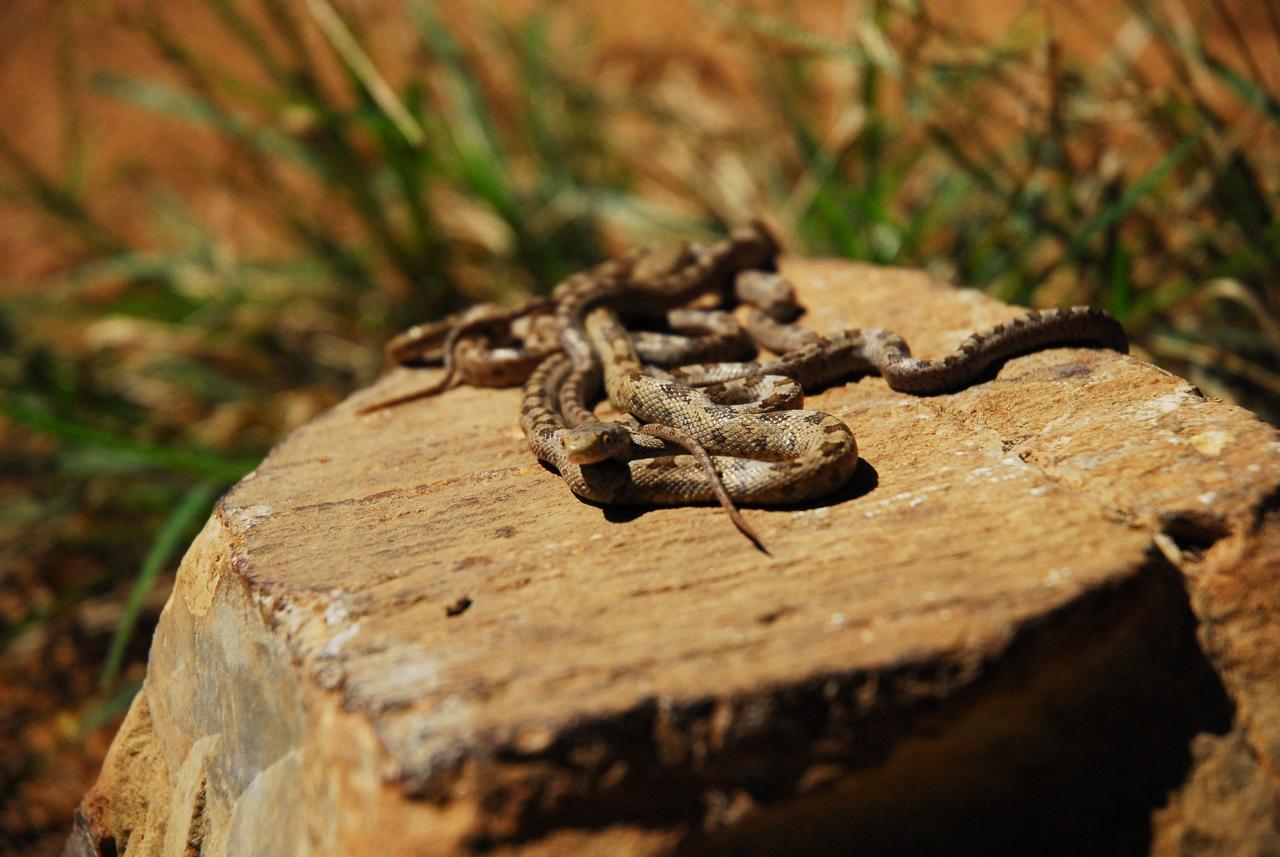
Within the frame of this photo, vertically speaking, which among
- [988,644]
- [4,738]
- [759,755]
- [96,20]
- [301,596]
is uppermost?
[988,644]

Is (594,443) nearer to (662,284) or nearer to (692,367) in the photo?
(692,367)

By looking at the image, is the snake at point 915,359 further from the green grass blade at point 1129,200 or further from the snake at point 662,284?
the green grass blade at point 1129,200

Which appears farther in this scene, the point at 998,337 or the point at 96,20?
the point at 96,20

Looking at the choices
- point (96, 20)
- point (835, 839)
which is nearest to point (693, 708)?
point (835, 839)

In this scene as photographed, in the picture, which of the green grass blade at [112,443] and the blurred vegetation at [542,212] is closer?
the green grass blade at [112,443]

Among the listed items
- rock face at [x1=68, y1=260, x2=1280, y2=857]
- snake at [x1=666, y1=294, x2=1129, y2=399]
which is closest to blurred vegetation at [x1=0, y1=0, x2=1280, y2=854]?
snake at [x1=666, y1=294, x2=1129, y2=399]

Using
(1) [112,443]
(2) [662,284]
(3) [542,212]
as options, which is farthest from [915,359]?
(3) [542,212]

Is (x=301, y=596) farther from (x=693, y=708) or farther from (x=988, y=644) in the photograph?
(x=988, y=644)

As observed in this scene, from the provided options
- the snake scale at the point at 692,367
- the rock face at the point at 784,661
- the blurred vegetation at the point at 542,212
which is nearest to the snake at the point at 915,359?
the snake scale at the point at 692,367

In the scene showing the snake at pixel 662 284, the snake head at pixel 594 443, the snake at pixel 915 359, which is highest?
the snake at pixel 915 359
